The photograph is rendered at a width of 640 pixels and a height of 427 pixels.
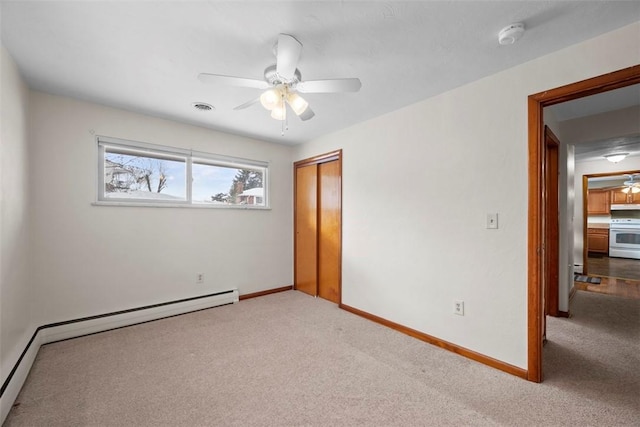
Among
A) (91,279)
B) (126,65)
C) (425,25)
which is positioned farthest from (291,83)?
(91,279)

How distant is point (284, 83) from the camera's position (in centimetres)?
179

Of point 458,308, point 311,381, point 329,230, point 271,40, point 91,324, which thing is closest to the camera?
point 271,40

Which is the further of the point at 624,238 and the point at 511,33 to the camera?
the point at 624,238

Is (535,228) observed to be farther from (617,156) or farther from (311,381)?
(617,156)

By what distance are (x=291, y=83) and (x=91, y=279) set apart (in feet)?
9.12

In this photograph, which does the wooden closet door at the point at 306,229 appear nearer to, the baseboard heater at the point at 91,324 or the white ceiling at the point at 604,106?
the baseboard heater at the point at 91,324

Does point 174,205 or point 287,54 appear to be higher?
point 287,54

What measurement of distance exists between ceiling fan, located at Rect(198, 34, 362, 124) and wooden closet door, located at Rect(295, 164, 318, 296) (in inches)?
80.8

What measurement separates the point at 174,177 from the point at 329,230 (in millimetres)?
2134

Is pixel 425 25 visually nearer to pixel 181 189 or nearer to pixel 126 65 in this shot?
pixel 126 65

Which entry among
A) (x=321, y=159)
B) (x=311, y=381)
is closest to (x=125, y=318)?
(x=311, y=381)

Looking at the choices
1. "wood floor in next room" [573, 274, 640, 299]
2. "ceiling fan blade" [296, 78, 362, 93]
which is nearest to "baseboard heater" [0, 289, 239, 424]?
"ceiling fan blade" [296, 78, 362, 93]

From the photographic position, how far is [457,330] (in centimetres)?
227

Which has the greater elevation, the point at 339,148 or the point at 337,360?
the point at 339,148
